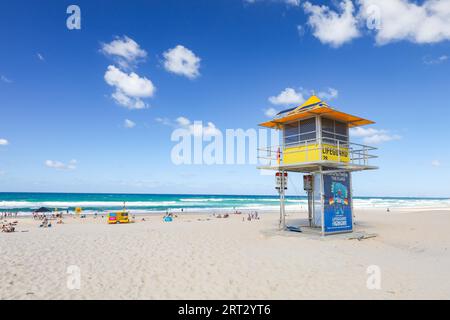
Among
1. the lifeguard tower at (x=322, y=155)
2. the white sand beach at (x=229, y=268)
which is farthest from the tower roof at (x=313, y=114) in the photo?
the white sand beach at (x=229, y=268)

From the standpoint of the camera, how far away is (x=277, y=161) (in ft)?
53.8

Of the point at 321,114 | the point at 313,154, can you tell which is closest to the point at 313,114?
the point at 321,114

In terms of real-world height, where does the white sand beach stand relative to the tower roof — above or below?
below

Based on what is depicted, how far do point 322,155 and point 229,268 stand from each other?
765 cm

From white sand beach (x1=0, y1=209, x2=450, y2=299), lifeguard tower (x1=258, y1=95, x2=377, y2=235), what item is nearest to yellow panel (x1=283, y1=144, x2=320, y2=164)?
lifeguard tower (x1=258, y1=95, x2=377, y2=235)

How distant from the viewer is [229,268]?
9648 millimetres

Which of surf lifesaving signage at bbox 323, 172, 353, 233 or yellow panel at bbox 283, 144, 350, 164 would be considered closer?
yellow panel at bbox 283, 144, 350, 164

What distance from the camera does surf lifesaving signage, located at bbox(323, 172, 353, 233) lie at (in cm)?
1527

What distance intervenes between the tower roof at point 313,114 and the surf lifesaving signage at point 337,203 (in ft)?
9.51

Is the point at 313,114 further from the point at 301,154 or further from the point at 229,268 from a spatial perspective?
the point at 229,268

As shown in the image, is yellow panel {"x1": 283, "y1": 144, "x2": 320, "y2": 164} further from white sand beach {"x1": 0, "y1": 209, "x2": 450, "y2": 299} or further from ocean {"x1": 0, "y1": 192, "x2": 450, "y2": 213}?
ocean {"x1": 0, "y1": 192, "x2": 450, "y2": 213}

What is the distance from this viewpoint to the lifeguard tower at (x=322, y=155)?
48.8 ft
